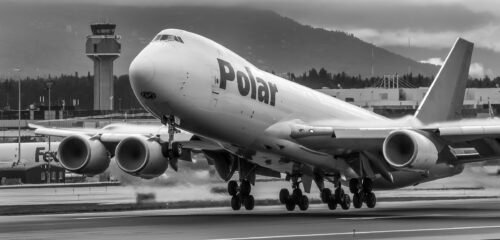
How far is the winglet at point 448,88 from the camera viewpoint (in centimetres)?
4269

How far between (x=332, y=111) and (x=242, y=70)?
6811mm

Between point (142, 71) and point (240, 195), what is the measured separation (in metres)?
10.1

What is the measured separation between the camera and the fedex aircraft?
3112cm

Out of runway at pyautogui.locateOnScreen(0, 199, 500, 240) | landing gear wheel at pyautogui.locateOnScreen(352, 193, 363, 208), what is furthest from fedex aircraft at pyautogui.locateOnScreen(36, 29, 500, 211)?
runway at pyautogui.locateOnScreen(0, 199, 500, 240)

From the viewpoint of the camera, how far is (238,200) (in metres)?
38.5

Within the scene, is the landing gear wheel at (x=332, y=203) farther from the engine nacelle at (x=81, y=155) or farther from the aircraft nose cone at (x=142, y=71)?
the aircraft nose cone at (x=142, y=71)

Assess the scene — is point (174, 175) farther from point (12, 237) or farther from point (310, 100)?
point (12, 237)

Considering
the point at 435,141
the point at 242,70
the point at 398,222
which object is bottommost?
the point at 398,222

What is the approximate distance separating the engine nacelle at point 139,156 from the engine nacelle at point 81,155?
1502mm

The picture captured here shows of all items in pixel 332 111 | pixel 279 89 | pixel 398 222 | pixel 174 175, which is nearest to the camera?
pixel 398 222

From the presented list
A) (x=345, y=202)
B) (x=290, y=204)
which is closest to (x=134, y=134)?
(x=290, y=204)

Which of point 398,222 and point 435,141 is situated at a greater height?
point 435,141

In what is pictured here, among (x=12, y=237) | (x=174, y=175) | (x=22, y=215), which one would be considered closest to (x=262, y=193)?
(x=174, y=175)

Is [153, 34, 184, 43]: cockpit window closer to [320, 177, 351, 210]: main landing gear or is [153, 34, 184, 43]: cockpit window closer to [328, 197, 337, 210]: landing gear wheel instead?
[320, 177, 351, 210]: main landing gear
